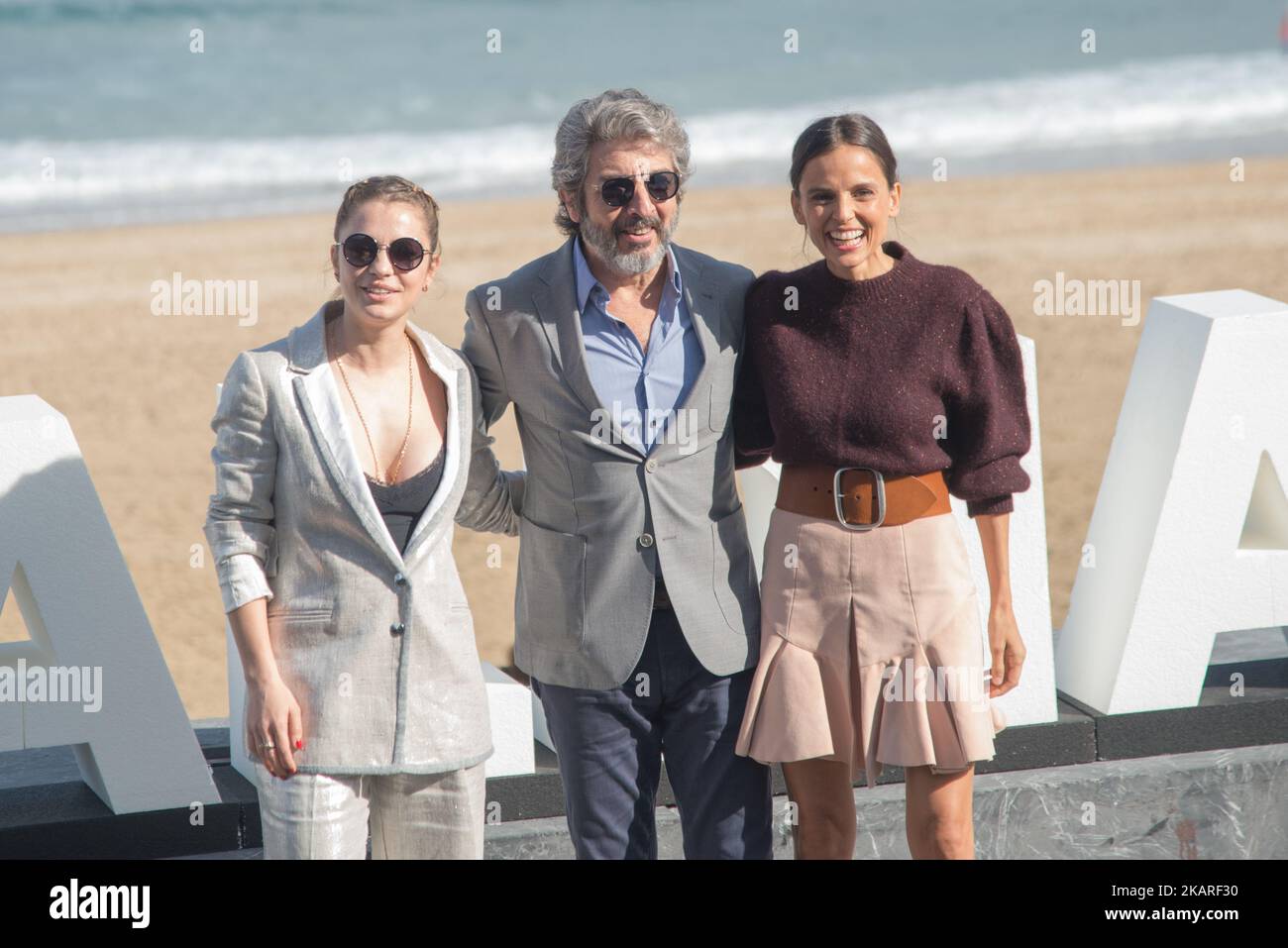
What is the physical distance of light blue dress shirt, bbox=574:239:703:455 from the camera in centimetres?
346

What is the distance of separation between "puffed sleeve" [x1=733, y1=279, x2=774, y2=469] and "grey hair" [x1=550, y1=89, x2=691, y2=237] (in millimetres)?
335

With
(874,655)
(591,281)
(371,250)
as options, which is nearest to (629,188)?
(591,281)

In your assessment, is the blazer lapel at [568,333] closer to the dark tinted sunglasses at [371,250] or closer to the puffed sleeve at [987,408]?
the dark tinted sunglasses at [371,250]

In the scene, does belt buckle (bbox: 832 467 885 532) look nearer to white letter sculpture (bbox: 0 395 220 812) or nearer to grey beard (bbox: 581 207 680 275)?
grey beard (bbox: 581 207 680 275)

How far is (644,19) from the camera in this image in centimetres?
3878

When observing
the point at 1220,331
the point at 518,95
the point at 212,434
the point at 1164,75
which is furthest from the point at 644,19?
the point at 1220,331

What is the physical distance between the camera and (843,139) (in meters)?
3.43

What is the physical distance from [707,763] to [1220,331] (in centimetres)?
223

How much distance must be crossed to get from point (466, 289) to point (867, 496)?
9732 millimetres

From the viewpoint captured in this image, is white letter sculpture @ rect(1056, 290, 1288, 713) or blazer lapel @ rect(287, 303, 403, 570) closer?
blazer lapel @ rect(287, 303, 403, 570)

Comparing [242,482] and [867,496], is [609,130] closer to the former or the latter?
[867,496]

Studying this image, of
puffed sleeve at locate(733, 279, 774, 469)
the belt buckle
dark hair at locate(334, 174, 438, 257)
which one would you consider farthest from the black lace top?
the belt buckle

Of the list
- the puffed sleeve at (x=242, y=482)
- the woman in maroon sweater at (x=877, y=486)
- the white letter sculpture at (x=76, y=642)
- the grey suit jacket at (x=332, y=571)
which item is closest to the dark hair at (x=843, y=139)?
the woman in maroon sweater at (x=877, y=486)

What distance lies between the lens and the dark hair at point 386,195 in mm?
3229
